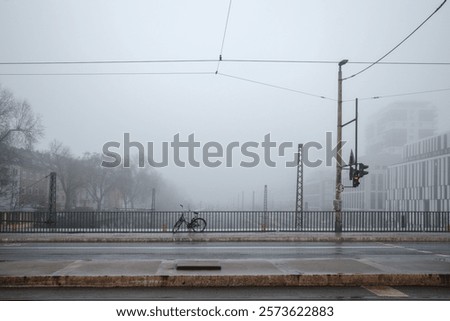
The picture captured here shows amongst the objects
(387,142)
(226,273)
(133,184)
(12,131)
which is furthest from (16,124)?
(387,142)

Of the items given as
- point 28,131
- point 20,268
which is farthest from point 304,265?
point 28,131

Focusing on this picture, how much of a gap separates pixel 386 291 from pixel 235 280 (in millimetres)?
2771

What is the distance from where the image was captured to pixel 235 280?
8.10m

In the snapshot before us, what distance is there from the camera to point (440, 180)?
274 ft

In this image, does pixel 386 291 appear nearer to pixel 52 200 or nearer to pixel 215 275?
pixel 215 275

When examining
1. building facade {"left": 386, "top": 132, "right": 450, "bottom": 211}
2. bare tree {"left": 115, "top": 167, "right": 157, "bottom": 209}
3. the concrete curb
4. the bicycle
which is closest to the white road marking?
the concrete curb

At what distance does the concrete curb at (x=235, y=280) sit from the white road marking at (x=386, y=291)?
0.26 metres

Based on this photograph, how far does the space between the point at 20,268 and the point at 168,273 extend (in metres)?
3.30

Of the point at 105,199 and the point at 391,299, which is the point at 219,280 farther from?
the point at 105,199

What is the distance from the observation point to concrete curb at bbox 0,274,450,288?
→ 7.95 metres

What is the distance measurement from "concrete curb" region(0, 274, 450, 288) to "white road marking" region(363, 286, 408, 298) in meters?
0.26

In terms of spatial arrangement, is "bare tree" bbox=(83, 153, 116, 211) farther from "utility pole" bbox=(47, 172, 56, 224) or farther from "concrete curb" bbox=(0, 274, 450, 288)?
"concrete curb" bbox=(0, 274, 450, 288)

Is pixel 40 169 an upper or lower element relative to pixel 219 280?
upper

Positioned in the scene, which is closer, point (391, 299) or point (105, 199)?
point (391, 299)
